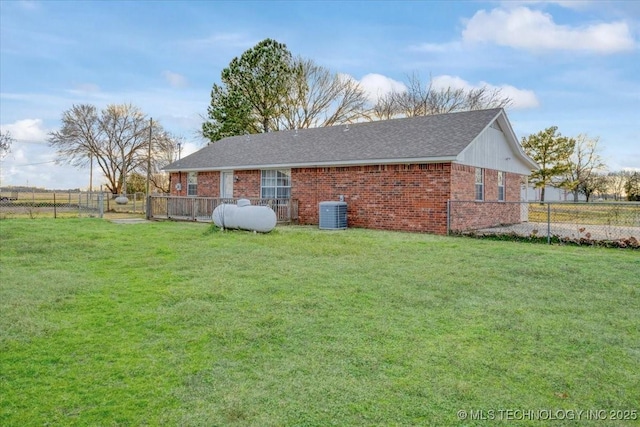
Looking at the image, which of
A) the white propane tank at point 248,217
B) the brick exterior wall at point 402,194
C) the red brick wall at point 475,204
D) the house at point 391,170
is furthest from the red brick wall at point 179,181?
the red brick wall at point 475,204

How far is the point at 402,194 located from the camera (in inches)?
554

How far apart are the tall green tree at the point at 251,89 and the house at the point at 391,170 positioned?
1278 centimetres

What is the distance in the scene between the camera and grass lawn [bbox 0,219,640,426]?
277 centimetres

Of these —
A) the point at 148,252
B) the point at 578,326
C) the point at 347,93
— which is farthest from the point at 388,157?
the point at 347,93

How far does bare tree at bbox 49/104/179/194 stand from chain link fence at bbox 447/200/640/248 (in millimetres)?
32920

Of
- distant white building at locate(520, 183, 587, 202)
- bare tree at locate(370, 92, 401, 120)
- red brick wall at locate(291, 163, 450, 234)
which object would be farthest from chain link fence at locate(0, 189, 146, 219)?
distant white building at locate(520, 183, 587, 202)

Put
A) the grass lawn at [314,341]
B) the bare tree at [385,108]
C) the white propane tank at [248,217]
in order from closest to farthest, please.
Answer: the grass lawn at [314,341], the white propane tank at [248,217], the bare tree at [385,108]

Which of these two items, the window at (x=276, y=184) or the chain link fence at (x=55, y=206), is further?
the chain link fence at (x=55, y=206)

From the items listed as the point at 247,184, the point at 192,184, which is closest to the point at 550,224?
the point at 247,184

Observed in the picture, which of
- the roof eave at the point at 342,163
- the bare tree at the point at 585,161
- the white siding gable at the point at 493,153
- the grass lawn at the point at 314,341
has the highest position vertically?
→ the bare tree at the point at 585,161

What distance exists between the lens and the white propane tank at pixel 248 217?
12477 millimetres

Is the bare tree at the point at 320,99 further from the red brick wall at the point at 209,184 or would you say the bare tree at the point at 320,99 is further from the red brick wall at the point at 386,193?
the red brick wall at the point at 386,193

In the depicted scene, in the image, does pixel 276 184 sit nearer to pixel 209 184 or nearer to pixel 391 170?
pixel 209 184

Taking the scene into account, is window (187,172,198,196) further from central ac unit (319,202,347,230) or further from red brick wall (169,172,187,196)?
central ac unit (319,202,347,230)
